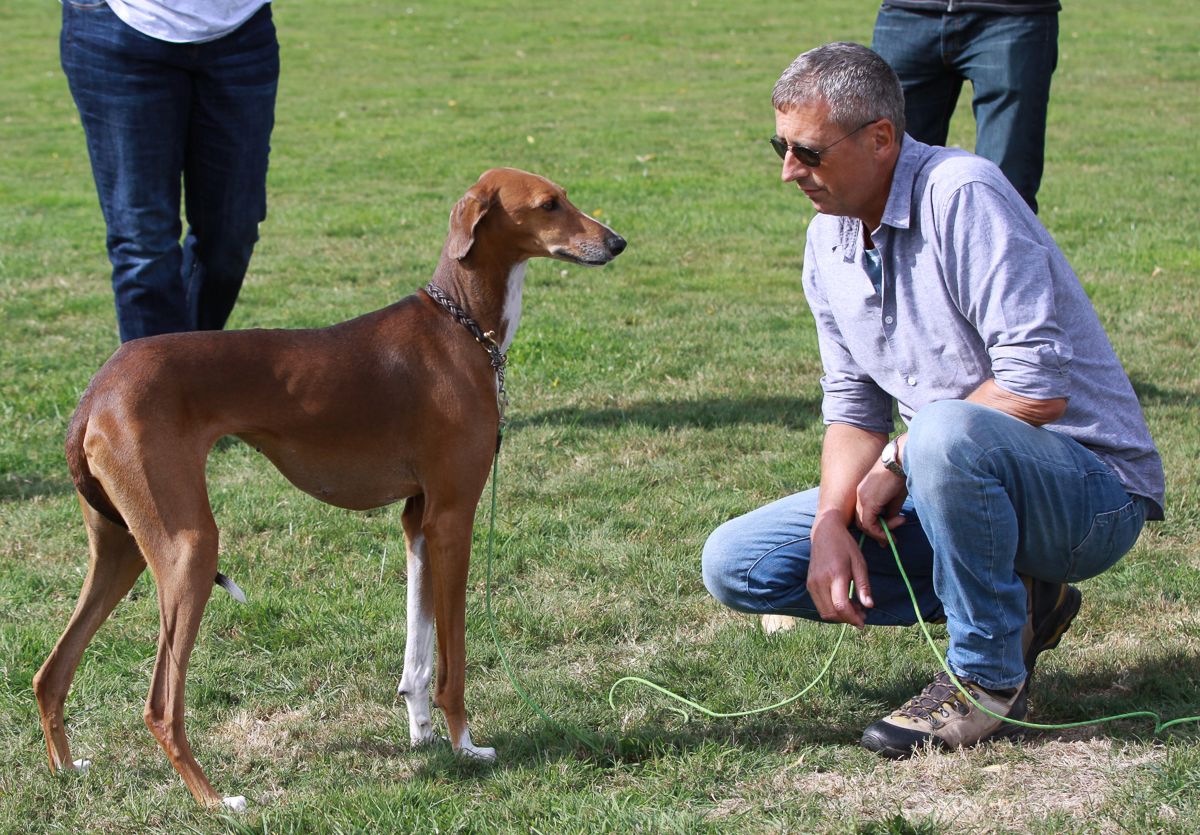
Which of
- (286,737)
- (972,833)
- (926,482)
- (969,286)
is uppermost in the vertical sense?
(969,286)

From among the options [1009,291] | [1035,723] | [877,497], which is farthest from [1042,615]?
[1009,291]

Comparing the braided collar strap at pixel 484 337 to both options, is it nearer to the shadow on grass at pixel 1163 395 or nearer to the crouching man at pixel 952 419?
the crouching man at pixel 952 419

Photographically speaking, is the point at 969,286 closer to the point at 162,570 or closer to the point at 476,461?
the point at 476,461

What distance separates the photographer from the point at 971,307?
327 centimetres

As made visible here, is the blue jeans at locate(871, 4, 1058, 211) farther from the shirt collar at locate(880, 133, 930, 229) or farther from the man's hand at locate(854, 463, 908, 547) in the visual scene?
the man's hand at locate(854, 463, 908, 547)

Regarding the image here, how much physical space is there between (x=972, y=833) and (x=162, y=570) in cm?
197

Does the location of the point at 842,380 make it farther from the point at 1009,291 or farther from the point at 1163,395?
the point at 1163,395

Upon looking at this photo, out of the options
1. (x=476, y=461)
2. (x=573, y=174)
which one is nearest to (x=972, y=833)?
(x=476, y=461)

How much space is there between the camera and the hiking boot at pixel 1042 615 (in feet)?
11.8

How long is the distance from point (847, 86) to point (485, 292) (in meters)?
1.11

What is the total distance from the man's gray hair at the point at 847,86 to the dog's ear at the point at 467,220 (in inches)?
33.4

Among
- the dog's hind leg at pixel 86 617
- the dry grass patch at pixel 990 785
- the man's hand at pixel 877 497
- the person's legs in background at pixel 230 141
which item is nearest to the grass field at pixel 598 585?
the dry grass patch at pixel 990 785

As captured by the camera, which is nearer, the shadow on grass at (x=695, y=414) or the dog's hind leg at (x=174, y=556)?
the dog's hind leg at (x=174, y=556)

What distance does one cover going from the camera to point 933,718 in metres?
3.40
